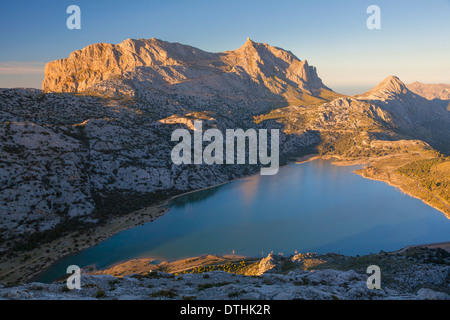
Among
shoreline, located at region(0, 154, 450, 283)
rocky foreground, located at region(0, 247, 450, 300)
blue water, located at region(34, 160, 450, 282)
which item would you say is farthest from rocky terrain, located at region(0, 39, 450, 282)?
rocky foreground, located at region(0, 247, 450, 300)

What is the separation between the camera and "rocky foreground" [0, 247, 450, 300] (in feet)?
75.0

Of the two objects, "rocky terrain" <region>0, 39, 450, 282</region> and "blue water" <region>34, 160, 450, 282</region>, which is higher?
"rocky terrain" <region>0, 39, 450, 282</region>

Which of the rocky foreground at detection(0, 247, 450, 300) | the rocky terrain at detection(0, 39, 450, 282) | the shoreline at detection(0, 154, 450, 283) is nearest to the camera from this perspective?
the rocky foreground at detection(0, 247, 450, 300)

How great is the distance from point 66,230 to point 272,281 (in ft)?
220

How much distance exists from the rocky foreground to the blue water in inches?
931

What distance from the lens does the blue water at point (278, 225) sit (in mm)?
70625

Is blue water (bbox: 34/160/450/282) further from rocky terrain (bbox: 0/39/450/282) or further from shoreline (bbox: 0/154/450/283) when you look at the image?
rocky terrain (bbox: 0/39/450/282)

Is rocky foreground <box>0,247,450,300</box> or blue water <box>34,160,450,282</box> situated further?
blue water <box>34,160,450,282</box>

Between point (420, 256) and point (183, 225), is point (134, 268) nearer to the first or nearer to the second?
point (183, 225)

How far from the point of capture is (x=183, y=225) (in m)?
87.8

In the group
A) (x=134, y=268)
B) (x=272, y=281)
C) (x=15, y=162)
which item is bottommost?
(x=134, y=268)

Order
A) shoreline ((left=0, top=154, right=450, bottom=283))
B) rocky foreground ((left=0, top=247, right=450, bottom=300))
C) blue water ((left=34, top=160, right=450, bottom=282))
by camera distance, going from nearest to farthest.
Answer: rocky foreground ((left=0, top=247, right=450, bottom=300)) → shoreline ((left=0, top=154, right=450, bottom=283)) → blue water ((left=34, top=160, right=450, bottom=282))

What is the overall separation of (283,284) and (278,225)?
189 ft

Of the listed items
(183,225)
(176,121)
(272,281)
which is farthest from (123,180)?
(272,281)
